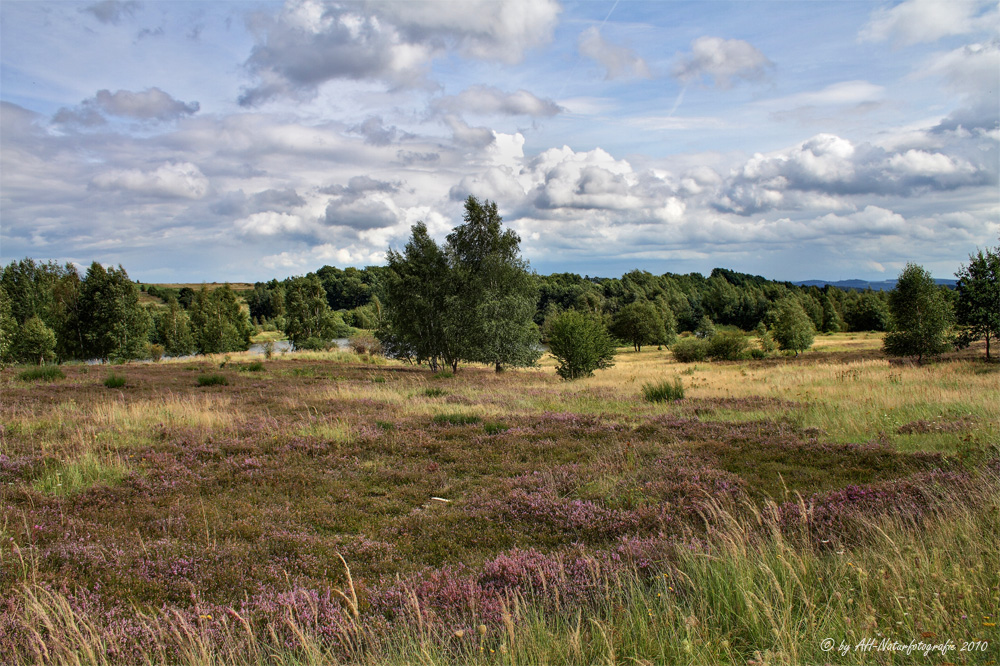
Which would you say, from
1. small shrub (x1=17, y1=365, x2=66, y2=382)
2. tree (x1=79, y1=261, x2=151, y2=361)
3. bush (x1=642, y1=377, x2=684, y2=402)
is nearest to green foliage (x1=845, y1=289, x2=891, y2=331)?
bush (x1=642, y1=377, x2=684, y2=402)

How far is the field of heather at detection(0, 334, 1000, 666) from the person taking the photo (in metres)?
3.38

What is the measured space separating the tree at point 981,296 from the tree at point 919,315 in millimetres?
3191

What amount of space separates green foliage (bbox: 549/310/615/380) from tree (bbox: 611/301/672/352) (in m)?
56.7

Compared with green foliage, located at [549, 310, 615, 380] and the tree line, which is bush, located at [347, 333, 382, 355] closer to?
the tree line

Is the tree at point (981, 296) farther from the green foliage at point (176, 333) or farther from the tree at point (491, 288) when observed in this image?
the green foliage at point (176, 333)

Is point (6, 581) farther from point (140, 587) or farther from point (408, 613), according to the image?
point (408, 613)

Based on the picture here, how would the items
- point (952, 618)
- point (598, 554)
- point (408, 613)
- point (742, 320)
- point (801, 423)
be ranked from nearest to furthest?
1. point (952, 618)
2. point (408, 613)
3. point (598, 554)
4. point (801, 423)
5. point (742, 320)

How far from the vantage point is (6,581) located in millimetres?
4320

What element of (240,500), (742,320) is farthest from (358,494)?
(742,320)

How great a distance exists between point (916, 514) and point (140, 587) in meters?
7.22

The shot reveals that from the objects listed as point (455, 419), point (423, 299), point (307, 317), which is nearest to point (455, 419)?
point (455, 419)

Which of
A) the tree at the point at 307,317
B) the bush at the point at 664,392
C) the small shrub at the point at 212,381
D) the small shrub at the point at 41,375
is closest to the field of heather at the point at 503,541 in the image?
the bush at the point at 664,392

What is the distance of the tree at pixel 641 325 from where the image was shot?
85.3m

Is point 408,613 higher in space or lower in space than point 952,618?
lower
